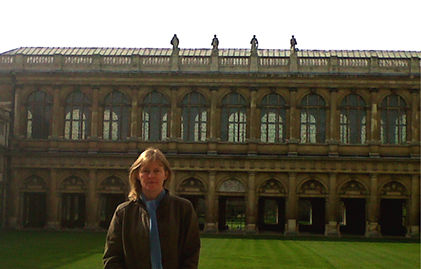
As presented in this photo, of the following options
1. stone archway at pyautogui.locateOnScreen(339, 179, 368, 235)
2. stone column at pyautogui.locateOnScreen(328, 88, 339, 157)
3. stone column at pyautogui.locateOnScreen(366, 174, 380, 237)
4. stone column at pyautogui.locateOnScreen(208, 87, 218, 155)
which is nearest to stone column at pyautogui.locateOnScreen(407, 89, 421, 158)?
stone column at pyautogui.locateOnScreen(366, 174, 380, 237)

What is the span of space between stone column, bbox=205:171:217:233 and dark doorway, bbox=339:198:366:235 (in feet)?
32.6

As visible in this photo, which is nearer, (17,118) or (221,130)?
(221,130)

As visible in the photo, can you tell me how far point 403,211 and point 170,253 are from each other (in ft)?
143

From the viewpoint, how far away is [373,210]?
45.2m

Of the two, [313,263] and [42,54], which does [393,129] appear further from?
[42,54]

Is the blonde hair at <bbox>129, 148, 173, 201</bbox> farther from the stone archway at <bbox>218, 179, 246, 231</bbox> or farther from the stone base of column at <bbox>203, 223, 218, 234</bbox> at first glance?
the stone archway at <bbox>218, 179, 246, 231</bbox>

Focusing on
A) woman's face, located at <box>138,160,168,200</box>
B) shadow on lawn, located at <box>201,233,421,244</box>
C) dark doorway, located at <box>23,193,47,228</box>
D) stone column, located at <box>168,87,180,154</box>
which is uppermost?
stone column, located at <box>168,87,180,154</box>

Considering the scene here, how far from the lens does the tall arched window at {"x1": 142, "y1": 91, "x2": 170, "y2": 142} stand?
46.8m

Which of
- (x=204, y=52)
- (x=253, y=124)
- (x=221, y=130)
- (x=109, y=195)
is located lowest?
(x=109, y=195)

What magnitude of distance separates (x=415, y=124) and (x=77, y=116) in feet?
77.0

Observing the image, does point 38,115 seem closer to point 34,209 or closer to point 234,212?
point 34,209

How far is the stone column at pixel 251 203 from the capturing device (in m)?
45.4

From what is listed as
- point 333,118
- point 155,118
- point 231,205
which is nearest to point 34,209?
point 155,118

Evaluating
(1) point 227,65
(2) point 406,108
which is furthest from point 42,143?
(2) point 406,108
